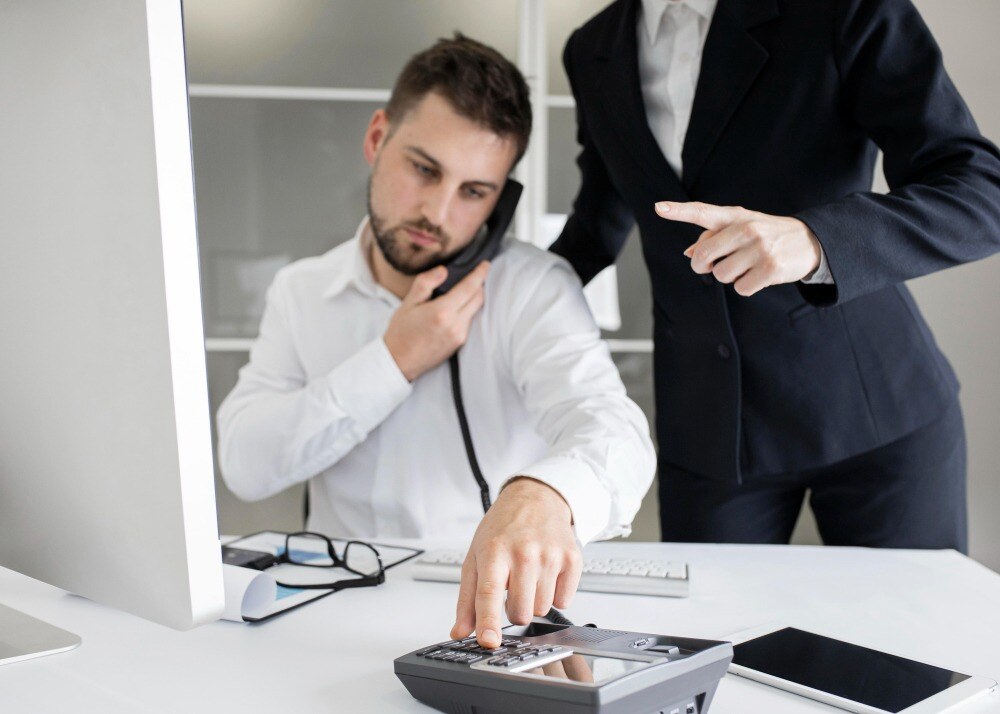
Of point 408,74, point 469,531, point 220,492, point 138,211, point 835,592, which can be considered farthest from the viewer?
point 220,492

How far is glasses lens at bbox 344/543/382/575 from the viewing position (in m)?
1.06

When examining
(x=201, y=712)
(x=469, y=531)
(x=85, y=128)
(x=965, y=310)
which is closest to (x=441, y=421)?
(x=469, y=531)

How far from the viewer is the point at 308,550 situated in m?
1.15

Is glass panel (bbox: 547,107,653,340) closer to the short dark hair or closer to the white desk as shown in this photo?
the short dark hair

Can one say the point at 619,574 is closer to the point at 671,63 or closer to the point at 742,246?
the point at 742,246

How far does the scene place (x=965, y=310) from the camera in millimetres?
2830

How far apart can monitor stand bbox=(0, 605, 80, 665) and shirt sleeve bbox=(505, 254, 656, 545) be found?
455 mm

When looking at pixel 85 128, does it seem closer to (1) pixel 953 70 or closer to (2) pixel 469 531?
(2) pixel 469 531

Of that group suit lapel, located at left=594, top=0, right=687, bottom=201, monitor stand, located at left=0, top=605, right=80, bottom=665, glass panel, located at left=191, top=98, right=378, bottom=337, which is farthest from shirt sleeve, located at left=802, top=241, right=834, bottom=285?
glass panel, located at left=191, top=98, right=378, bottom=337

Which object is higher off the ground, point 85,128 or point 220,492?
point 85,128

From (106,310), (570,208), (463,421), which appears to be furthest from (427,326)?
(570,208)

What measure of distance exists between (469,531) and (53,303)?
93 cm

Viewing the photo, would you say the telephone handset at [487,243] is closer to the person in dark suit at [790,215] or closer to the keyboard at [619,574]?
the person in dark suit at [790,215]

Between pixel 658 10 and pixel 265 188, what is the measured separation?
5.65 ft
